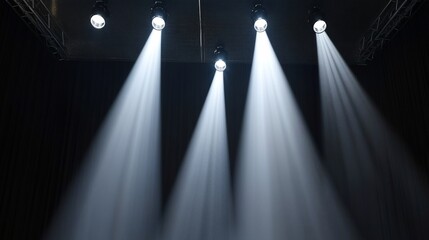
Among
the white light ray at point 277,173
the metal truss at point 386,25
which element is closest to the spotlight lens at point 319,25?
the metal truss at point 386,25

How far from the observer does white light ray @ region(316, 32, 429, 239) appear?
464cm

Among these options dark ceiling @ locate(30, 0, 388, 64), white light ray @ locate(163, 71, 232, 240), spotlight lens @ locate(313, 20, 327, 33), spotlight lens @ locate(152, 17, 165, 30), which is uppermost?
dark ceiling @ locate(30, 0, 388, 64)

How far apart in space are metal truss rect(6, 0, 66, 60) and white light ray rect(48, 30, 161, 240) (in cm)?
110

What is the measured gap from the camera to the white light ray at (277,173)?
15.9 feet

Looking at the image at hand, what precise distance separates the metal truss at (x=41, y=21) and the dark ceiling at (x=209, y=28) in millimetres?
91

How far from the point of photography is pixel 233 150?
525 cm

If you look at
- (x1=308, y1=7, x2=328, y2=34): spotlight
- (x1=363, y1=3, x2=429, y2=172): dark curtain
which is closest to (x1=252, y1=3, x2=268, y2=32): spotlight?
(x1=308, y1=7, x2=328, y2=34): spotlight

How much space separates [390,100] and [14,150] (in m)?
4.71

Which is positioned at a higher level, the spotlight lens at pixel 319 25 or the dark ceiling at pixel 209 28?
the dark ceiling at pixel 209 28

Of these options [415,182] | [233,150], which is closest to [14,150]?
[233,150]

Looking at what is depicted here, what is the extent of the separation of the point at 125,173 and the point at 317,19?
3.14 metres

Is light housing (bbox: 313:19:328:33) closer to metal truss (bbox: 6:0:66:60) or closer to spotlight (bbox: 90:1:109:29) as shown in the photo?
spotlight (bbox: 90:1:109:29)

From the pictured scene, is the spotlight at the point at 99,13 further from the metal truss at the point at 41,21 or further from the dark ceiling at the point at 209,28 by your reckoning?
the metal truss at the point at 41,21

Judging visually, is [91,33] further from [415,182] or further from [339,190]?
[415,182]
